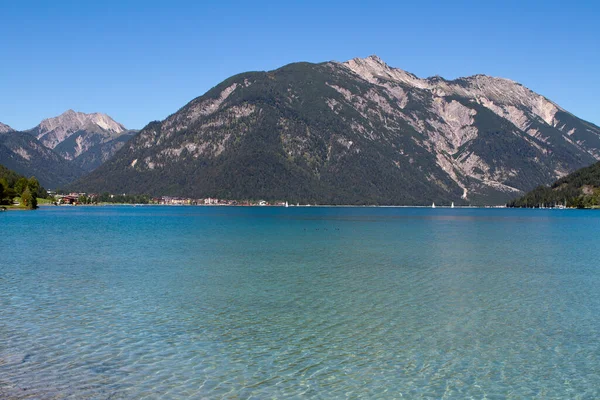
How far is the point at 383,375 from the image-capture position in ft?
74.4

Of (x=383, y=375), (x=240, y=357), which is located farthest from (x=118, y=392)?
(x=383, y=375)

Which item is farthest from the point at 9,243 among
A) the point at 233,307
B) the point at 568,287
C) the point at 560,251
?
the point at 560,251

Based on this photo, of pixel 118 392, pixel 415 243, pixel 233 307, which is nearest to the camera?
pixel 118 392

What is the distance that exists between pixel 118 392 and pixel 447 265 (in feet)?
151

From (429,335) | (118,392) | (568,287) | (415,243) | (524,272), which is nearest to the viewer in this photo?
(118,392)

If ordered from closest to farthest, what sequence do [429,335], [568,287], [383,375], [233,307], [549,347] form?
1. [383,375]
2. [549,347]
3. [429,335]
4. [233,307]
5. [568,287]

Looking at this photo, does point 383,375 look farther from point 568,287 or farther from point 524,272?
point 524,272

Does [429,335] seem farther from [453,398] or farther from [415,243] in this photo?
[415,243]

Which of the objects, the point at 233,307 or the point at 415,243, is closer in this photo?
the point at 233,307

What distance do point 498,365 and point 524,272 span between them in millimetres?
34511

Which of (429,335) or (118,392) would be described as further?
(429,335)

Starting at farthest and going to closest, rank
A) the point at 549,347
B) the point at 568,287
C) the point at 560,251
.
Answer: the point at 560,251
the point at 568,287
the point at 549,347

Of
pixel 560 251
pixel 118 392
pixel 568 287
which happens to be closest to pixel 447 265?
pixel 568 287

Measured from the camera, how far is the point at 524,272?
56000 millimetres
